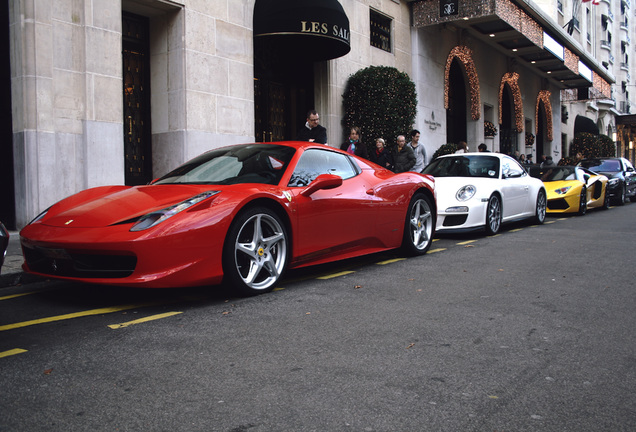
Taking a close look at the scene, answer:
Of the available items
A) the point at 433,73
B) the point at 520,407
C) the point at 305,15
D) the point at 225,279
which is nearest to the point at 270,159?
the point at 225,279

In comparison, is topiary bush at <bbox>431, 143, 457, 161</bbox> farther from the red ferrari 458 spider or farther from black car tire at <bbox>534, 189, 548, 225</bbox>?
the red ferrari 458 spider

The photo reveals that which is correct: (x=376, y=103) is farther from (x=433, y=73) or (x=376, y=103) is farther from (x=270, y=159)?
(x=270, y=159)

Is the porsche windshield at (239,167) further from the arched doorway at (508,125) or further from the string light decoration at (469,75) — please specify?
the arched doorway at (508,125)

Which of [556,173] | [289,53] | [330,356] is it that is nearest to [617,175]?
[556,173]

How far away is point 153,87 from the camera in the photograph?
1131 cm

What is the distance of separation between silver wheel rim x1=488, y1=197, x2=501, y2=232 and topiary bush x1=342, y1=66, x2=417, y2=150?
5.77 meters

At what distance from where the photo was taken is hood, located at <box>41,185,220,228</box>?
447cm

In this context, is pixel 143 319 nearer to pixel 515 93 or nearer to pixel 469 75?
pixel 469 75

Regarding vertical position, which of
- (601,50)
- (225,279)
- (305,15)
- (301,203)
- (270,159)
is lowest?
(225,279)

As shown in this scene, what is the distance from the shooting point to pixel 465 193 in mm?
9336

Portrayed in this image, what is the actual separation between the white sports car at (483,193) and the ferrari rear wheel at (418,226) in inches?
70.0

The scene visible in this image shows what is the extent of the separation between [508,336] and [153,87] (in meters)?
9.29

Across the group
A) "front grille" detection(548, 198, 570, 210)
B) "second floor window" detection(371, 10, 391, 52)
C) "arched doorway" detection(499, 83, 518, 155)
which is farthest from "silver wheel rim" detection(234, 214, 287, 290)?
"arched doorway" detection(499, 83, 518, 155)

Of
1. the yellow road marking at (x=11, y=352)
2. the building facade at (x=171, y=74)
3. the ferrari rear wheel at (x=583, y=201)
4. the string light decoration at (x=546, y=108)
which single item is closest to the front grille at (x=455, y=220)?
the building facade at (x=171, y=74)
